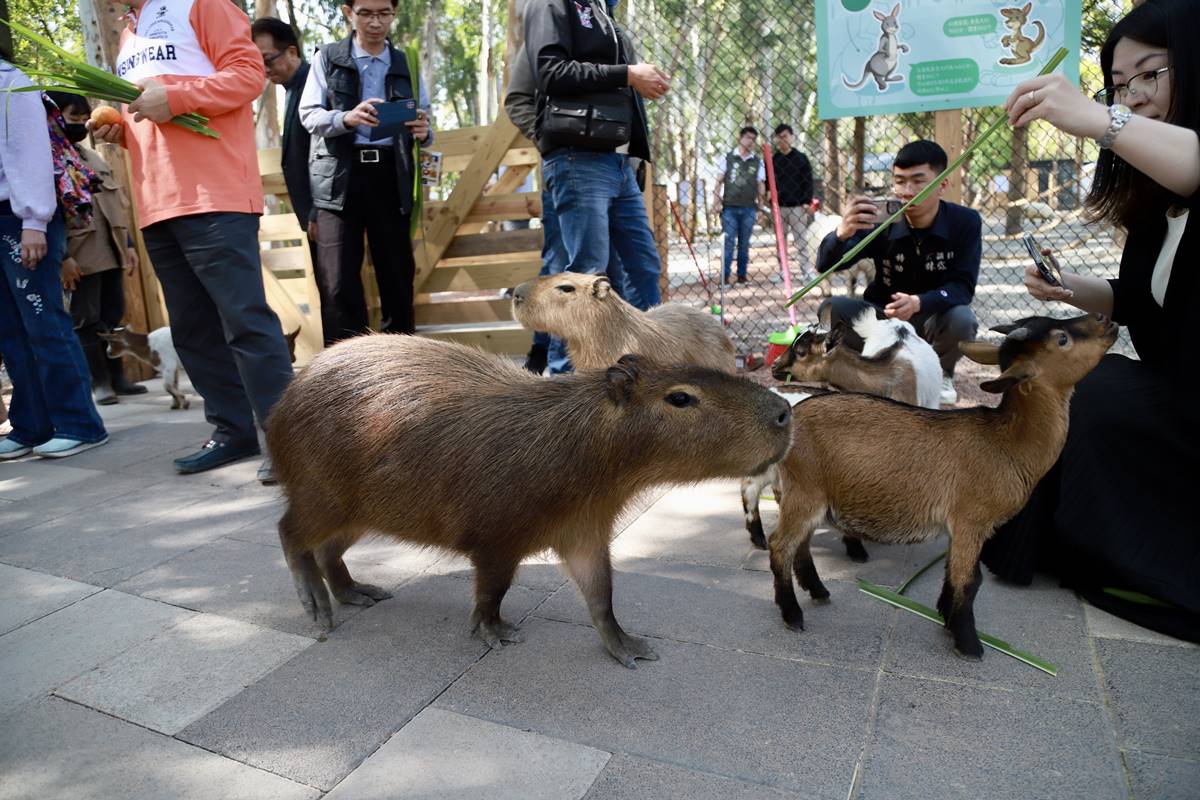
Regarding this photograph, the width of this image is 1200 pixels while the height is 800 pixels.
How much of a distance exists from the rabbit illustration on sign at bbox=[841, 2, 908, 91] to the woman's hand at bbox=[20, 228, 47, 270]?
509 cm

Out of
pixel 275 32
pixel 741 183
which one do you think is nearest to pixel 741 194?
pixel 741 183

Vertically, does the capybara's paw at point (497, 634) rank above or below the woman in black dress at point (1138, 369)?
below

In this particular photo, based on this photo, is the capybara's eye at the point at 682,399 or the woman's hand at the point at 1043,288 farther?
the woman's hand at the point at 1043,288

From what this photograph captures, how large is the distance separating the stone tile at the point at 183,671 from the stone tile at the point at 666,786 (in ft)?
3.96

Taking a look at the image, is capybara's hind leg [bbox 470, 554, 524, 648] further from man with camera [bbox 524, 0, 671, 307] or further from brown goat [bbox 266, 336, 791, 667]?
man with camera [bbox 524, 0, 671, 307]

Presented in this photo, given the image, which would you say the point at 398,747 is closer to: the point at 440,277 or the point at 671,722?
the point at 671,722

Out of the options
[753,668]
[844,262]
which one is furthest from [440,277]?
[753,668]

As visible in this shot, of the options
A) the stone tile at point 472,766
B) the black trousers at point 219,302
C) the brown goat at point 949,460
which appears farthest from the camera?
the black trousers at point 219,302

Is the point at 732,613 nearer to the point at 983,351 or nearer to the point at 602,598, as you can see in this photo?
the point at 602,598

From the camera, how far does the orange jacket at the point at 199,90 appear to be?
13.5 ft

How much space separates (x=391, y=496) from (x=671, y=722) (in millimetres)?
1075

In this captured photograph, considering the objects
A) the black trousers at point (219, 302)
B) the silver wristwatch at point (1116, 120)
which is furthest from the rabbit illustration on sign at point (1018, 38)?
the black trousers at point (219, 302)

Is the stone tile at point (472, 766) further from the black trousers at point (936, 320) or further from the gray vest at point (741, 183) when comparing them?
the gray vest at point (741, 183)

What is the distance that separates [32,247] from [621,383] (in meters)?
4.04
